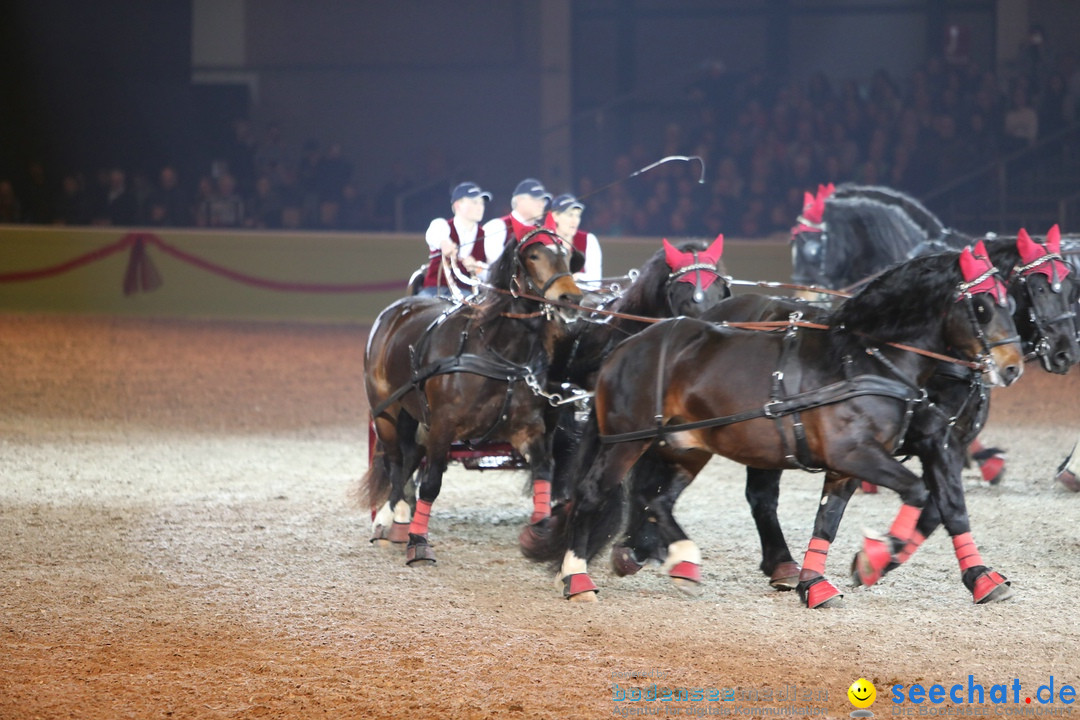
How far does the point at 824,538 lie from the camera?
5031 mm

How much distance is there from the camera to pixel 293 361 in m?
12.1

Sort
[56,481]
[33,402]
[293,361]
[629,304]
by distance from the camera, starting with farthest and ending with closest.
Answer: [293,361] → [33,402] → [56,481] → [629,304]

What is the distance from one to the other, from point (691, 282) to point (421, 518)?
1747 millimetres

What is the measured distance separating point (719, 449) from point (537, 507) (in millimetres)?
1435

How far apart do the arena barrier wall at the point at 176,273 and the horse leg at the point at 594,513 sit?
948cm

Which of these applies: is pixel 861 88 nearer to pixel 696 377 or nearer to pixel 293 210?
pixel 293 210

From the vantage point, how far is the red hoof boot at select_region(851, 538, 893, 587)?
4.80 meters

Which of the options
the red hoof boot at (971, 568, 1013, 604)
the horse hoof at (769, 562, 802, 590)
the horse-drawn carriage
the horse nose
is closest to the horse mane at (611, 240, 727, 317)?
the horse-drawn carriage

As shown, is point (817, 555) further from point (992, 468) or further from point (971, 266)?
point (992, 468)

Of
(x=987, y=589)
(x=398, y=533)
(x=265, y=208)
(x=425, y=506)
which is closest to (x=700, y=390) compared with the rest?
(x=987, y=589)

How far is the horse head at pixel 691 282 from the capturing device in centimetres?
582

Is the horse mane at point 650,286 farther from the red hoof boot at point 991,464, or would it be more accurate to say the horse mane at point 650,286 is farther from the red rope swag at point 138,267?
the red rope swag at point 138,267

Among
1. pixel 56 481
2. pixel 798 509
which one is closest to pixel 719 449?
pixel 798 509

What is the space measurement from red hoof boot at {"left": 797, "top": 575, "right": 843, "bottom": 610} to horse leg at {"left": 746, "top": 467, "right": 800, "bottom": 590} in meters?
0.25
